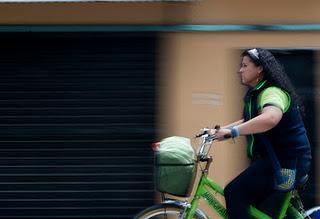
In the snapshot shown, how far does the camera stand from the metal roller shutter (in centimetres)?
678

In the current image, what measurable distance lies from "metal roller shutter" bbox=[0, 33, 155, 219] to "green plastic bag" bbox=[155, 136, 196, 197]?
56.1 inches

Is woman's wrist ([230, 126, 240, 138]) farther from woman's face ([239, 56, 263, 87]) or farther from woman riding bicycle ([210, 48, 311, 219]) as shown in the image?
woman's face ([239, 56, 263, 87])

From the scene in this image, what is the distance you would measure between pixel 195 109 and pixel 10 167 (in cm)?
183

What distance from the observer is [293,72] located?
6637 mm

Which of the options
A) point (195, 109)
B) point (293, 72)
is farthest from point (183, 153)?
point (293, 72)

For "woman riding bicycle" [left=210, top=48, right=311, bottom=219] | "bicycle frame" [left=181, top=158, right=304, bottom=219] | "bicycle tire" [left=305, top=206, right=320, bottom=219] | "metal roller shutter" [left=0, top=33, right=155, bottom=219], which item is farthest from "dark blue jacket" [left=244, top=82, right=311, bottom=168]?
"metal roller shutter" [left=0, top=33, right=155, bottom=219]

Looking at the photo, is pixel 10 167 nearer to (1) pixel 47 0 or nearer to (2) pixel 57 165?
(2) pixel 57 165

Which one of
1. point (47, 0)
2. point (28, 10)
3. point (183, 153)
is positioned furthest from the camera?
point (28, 10)

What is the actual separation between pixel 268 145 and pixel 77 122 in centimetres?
221

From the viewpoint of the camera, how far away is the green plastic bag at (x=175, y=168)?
5.27 metres

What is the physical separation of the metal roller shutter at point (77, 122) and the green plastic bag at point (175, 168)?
142 centimetres

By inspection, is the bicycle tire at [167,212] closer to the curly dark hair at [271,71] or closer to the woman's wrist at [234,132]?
the woman's wrist at [234,132]

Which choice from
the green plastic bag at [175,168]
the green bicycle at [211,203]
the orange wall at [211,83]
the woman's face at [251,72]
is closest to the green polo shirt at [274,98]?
the woman's face at [251,72]

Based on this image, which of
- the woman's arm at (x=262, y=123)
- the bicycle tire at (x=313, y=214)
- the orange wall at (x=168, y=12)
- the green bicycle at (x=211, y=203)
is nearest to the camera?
the woman's arm at (x=262, y=123)
